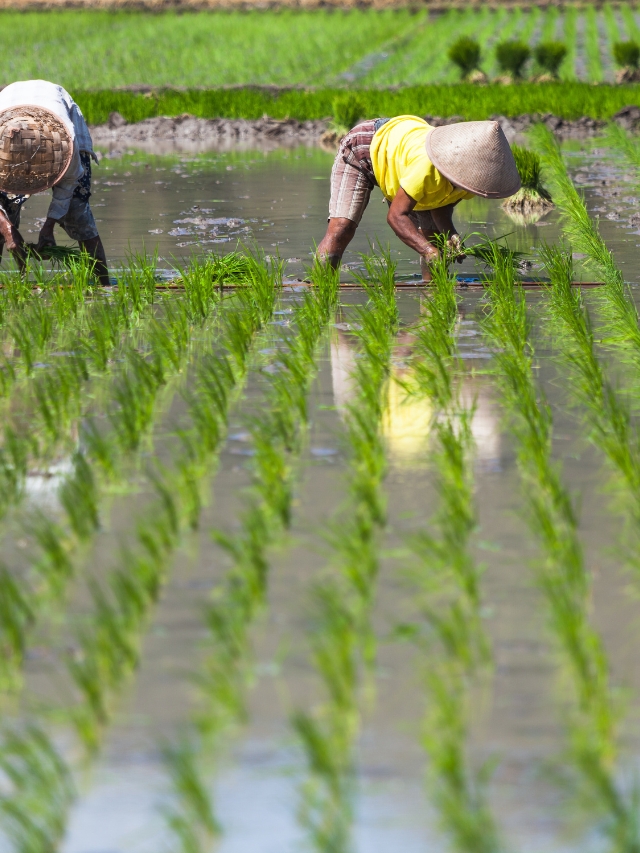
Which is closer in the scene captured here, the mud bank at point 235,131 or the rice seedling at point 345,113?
the rice seedling at point 345,113

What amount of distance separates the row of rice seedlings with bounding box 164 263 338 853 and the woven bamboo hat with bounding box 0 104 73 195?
54.2 inches

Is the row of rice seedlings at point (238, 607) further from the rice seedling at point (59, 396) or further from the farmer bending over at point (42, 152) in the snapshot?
the farmer bending over at point (42, 152)

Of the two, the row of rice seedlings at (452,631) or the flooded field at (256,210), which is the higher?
the row of rice seedlings at (452,631)

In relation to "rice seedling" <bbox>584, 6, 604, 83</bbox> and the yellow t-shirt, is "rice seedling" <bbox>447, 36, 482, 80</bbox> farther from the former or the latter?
the yellow t-shirt

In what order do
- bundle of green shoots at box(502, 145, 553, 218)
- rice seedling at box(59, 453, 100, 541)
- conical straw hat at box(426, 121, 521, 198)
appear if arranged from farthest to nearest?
bundle of green shoots at box(502, 145, 553, 218) → conical straw hat at box(426, 121, 521, 198) → rice seedling at box(59, 453, 100, 541)

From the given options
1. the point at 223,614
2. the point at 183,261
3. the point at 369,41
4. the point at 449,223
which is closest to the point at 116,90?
the point at 369,41

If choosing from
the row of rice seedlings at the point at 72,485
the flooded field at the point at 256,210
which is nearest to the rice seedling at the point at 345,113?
the flooded field at the point at 256,210

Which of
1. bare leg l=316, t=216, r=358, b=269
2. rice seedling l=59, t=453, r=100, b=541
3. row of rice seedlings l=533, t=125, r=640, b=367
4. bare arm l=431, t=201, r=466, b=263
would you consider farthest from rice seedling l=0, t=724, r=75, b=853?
bare leg l=316, t=216, r=358, b=269

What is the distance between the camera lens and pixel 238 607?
2.62m

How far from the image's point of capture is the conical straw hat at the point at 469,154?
5051mm

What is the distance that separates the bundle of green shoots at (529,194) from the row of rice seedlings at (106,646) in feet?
15.7

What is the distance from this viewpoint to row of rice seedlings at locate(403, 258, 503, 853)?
76.8 inches

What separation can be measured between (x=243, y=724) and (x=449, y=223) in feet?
12.0

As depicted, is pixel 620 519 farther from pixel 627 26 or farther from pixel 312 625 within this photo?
pixel 627 26
